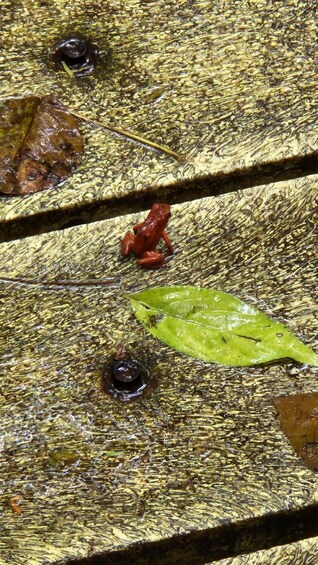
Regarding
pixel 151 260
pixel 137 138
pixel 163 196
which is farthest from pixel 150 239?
pixel 137 138

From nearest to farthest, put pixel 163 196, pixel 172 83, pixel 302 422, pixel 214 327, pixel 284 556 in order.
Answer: pixel 284 556, pixel 302 422, pixel 214 327, pixel 163 196, pixel 172 83

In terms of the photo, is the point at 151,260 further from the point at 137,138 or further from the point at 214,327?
the point at 137,138

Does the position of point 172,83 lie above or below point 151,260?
above

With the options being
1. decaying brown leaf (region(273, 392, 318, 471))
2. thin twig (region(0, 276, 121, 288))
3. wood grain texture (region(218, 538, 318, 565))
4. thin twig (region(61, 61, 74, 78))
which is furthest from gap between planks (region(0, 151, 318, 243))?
wood grain texture (region(218, 538, 318, 565))

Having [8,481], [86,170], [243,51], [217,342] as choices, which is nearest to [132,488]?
[8,481]

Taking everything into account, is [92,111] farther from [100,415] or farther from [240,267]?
[100,415]

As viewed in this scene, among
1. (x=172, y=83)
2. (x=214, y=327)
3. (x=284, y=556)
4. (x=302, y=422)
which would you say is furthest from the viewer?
(x=172, y=83)
